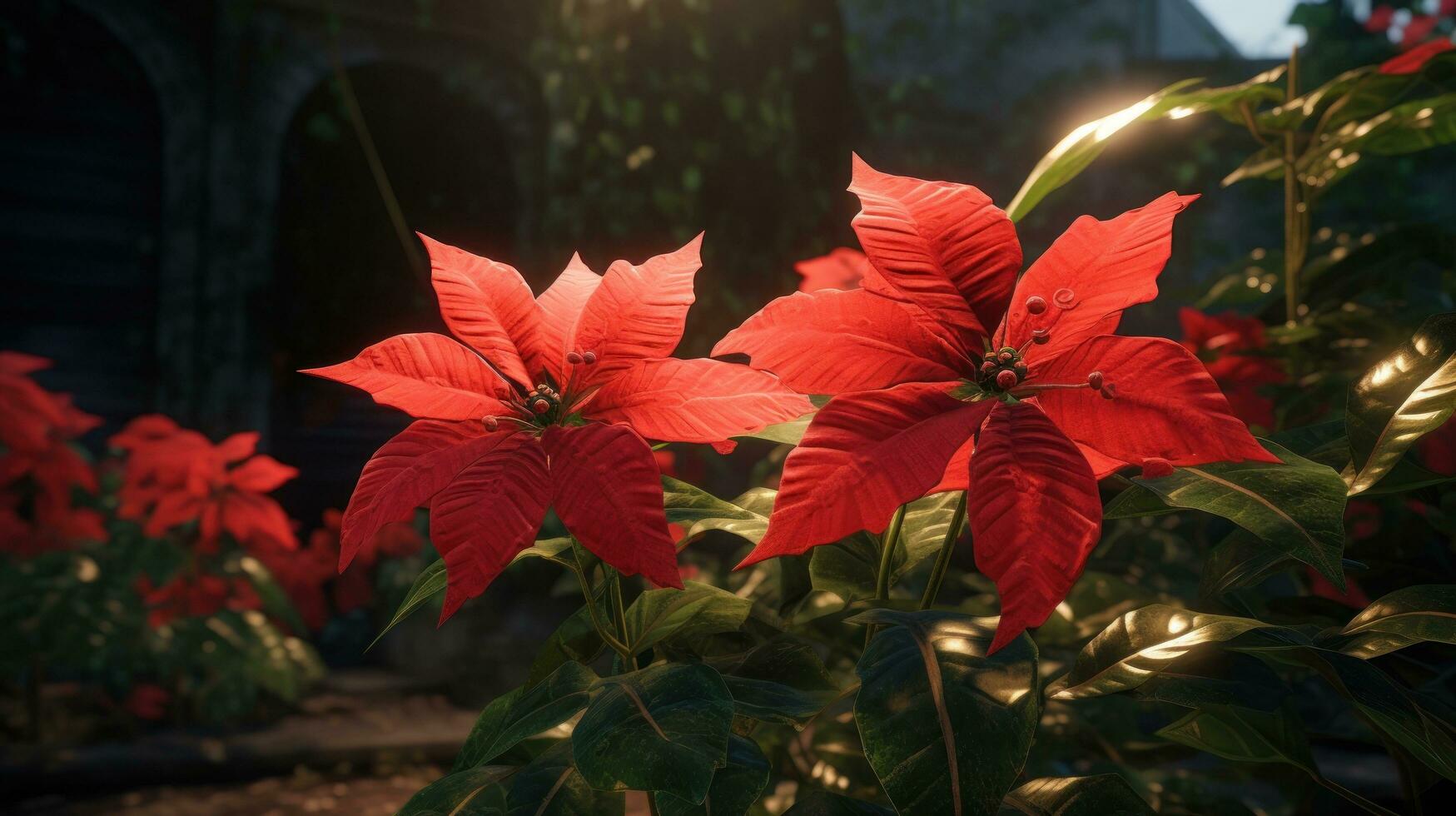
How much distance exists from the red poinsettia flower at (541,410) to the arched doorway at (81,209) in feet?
13.4

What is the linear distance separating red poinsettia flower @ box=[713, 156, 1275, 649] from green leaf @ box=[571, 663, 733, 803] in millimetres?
63

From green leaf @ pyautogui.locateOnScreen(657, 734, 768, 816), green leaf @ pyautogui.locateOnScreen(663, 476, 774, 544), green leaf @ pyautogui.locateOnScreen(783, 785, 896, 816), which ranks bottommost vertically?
green leaf @ pyautogui.locateOnScreen(783, 785, 896, 816)

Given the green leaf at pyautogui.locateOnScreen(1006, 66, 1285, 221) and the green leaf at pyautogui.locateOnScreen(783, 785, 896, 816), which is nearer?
the green leaf at pyautogui.locateOnScreen(783, 785, 896, 816)

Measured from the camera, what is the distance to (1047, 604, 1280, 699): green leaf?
1.42 feet

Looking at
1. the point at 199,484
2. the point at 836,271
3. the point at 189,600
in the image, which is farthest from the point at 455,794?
the point at 189,600

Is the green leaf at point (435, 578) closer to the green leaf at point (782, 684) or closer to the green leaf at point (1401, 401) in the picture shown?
the green leaf at point (782, 684)

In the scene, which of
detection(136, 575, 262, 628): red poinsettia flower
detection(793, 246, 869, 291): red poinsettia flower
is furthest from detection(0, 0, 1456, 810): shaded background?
detection(793, 246, 869, 291): red poinsettia flower

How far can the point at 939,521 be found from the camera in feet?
1.87

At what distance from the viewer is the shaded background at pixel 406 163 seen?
9.66 ft

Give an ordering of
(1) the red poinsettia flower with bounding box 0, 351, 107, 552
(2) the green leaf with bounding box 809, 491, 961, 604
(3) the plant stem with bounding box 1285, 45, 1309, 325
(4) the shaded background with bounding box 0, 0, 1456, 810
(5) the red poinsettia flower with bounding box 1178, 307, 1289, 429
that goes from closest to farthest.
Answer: (2) the green leaf with bounding box 809, 491, 961, 604 → (3) the plant stem with bounding box 1285, 45, 1309, 325 → (5) the red poinsettia flower with bounding box 1178, 307, 1289, 429 → (1) the red poinsettia flower with bounding box 0, 351, 107, 552 → (4) the shaded background with bounding box 0, 0, 1456, 810

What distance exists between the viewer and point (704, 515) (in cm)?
51

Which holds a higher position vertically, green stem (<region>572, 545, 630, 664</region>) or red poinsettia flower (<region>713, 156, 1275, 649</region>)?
red poinsettia flower (<region>713, 156, 1275, 649</region>)

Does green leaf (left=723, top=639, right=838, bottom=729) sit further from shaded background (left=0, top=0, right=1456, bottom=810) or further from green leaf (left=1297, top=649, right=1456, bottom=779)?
shaded background (left=0, top=0, right=1456, bottom=810)

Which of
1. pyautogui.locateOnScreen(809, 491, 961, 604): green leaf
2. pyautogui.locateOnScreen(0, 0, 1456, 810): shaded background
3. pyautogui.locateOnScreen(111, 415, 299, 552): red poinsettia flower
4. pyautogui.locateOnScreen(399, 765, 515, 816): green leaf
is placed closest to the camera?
pyautogui.locateOnScreen(399, 765, 515, 816): green leaf
